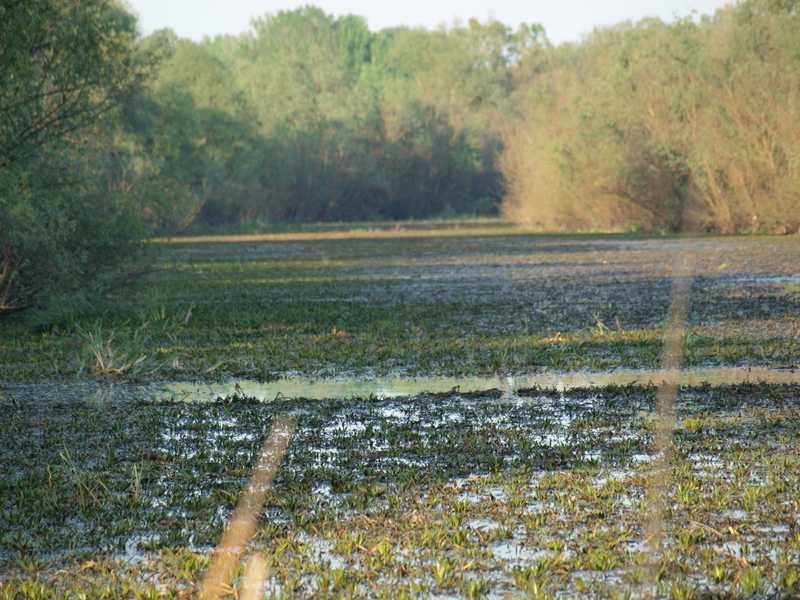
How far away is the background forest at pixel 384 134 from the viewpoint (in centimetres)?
2031

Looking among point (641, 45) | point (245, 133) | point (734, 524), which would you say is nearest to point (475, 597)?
point (734, 524)

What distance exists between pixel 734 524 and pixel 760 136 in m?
39.1

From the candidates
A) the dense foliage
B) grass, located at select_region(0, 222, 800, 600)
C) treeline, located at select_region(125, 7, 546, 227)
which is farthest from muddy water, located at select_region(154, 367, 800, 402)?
treeline, located at select_region(125, 7, 546, 227)

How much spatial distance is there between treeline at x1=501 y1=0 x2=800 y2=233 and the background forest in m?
0.08

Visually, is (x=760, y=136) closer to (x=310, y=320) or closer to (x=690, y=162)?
(x=690, y=162)

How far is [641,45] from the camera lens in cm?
5488

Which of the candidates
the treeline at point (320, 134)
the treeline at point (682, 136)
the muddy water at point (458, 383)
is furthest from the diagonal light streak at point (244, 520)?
the treeline at point (320, 134)

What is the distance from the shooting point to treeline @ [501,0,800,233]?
44.2m

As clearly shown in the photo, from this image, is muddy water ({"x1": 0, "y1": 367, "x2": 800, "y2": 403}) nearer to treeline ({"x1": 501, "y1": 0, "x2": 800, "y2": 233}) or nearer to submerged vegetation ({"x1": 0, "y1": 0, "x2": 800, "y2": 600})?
submerged vegetation ({"x1": 0, "y1": 0, "x2": 800, "y2": 600})

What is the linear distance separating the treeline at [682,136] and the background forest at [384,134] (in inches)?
3.2

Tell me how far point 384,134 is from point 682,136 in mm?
31560

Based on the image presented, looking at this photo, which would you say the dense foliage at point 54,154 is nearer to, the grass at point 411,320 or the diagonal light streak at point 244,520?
the grass at point 411,320

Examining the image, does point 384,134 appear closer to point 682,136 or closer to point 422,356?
point 682,136

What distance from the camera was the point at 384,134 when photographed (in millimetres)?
78000
